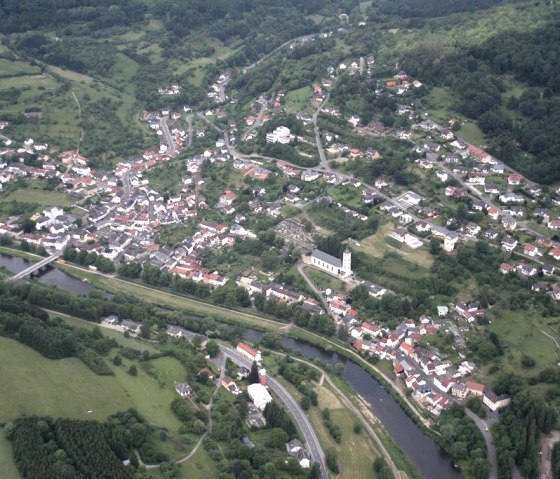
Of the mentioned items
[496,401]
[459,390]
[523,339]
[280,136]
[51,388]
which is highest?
[523,339]

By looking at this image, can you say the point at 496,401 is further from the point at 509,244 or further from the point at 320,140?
the point at 320,140

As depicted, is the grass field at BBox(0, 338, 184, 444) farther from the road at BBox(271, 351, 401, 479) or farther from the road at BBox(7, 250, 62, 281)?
the road at BBox(7, 250, 62, 281)

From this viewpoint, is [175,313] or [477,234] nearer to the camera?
[175,313]

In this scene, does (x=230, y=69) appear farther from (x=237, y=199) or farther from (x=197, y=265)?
(x=197, y=265)

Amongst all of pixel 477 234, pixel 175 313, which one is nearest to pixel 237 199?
pixel 175 313

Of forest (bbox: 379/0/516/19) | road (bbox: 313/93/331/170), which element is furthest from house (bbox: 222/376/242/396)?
forest (bbox: 379/0/516/19)

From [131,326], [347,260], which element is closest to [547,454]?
[347,260]

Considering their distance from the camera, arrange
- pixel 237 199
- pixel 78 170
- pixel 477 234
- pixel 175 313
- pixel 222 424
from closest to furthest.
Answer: pixel 222 424, pixel 175 313, pixel 477 234, pixel 237 199, pixel 78 170
